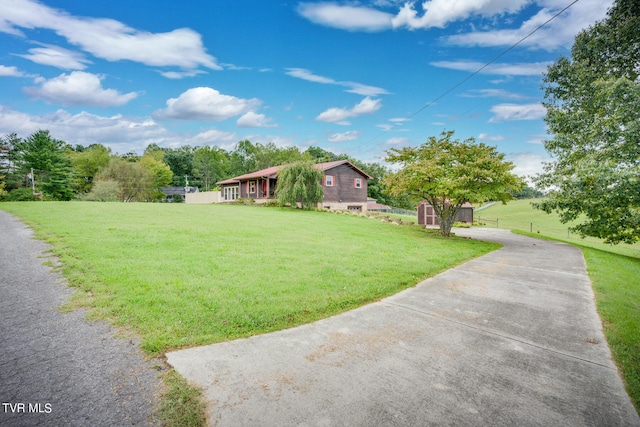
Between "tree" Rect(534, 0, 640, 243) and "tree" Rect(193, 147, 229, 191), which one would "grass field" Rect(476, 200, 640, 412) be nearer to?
"tree" Rect(534, 0, 640, 243)

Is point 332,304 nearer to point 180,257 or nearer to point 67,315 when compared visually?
point 67,315

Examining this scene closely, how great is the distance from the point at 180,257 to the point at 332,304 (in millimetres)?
4020

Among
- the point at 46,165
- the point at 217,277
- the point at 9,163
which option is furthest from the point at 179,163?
the point at 217,277

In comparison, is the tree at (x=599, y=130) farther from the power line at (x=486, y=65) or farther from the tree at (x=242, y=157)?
the tree at (x=242, y=157)

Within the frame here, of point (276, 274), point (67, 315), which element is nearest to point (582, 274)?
point (276, 274)

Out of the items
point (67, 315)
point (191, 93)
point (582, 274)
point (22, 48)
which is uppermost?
point (191, 93)

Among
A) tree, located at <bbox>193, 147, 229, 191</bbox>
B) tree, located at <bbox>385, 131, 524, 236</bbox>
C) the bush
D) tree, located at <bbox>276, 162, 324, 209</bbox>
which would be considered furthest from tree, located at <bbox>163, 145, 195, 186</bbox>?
tree, located at <bbox>385, 131, 524, 236</bbox>

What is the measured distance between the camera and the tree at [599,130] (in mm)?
8859

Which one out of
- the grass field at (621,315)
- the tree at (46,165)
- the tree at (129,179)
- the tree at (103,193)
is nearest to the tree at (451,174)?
the grass field at (621,315)

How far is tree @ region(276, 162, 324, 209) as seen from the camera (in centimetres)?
2461

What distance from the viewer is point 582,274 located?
722cm

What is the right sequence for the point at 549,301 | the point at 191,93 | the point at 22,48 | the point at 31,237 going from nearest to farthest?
the point at 549,301 < the point at 31,237 < the point at 22,48 < the point at 191,93

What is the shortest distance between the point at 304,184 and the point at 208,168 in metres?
55.1

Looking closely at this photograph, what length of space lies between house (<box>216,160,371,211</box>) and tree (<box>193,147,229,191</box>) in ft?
137
